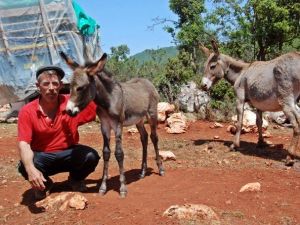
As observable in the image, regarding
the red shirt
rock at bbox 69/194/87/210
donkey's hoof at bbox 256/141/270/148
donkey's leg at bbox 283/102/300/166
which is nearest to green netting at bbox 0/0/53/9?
donkey's hoof at bbox 256/141/270/148

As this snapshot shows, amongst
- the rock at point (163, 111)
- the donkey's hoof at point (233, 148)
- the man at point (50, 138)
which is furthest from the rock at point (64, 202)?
the rock at point (163, 111)

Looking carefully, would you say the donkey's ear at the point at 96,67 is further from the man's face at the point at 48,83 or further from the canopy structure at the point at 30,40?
the canopy structure at the point at 30,40

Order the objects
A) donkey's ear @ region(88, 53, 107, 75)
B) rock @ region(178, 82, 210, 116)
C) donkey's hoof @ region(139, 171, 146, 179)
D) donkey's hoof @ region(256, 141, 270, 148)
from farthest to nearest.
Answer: rock @ region(178, 82, 210, 116), donkey's hoof @ region(256, 141, 270, 148), donkey's hoof @ region(139, 171, 146, 179), donkey's ear @ region(88, 53, 107, 75)

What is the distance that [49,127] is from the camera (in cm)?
538

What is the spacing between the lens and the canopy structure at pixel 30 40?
535 inches

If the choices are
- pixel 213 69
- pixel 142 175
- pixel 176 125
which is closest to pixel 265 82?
pixel 213 69

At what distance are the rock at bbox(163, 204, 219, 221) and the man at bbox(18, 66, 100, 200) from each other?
5.00 feet

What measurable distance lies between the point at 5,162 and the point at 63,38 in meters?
6.60

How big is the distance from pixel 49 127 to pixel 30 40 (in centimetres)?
908

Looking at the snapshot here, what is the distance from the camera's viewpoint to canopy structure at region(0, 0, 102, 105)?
13578 mm

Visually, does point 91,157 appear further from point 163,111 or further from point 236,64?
point 163,111

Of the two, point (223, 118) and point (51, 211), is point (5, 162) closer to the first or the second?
point (51, 211)

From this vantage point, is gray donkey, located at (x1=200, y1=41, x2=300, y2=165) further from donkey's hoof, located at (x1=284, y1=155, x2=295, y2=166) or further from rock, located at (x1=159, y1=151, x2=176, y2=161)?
rock, located at (x1=159, y1=151, x2=176, y2=161)

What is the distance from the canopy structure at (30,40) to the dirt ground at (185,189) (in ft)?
14.8
